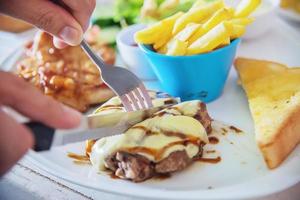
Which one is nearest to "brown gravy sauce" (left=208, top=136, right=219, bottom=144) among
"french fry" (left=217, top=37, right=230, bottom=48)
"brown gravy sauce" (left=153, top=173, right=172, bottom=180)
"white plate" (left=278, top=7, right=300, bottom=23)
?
"brown gravy sauce" (left=153, top=173, right=172, bottom=180)

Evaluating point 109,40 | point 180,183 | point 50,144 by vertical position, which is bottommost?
point 109,40

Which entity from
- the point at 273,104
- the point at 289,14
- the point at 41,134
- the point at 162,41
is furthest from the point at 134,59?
the point at 41,134

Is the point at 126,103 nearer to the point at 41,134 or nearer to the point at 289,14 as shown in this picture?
the point at 41,134

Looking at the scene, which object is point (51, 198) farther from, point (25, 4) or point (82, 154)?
point (25, 4)

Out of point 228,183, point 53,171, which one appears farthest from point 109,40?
point 228,183

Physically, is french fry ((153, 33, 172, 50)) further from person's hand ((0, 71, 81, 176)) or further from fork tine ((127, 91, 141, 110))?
person's hand ((0, 71, 81, 176))

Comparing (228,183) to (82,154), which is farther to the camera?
(82,154)
